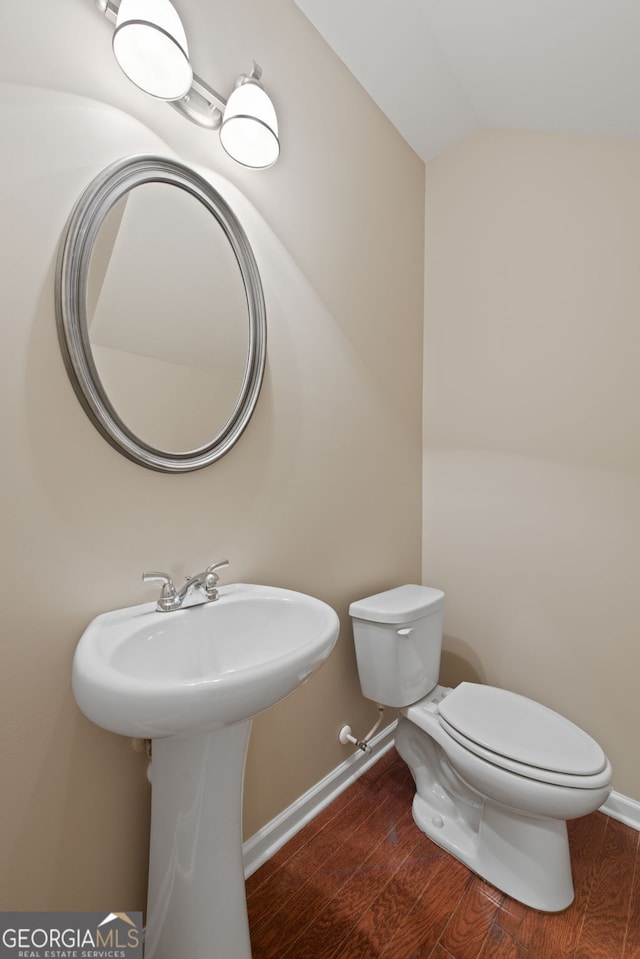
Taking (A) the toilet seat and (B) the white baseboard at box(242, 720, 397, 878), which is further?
(B) the white baseboard at box(242, 720, 397, 878)

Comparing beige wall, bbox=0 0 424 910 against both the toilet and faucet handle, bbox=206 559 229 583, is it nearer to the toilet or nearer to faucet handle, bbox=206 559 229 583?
faucet handle, bbox=206 559 229 583

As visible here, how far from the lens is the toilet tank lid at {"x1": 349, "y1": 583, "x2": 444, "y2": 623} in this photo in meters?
1.43

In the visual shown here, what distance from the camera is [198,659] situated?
974 mm

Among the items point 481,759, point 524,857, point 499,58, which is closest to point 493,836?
point 524,857

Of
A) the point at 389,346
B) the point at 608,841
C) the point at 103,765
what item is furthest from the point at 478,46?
the point at 608,841

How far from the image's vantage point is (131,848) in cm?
98

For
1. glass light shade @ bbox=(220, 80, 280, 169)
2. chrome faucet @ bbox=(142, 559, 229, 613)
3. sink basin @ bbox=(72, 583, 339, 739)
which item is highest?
glass light shade @ bbox=(220, 80, 280, 169)

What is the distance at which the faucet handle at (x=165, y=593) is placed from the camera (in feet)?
3.14

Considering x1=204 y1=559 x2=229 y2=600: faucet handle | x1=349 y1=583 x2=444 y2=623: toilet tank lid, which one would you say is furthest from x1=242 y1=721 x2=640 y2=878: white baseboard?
x1=204 y1=559 x2=229 y2=600: faucet handle

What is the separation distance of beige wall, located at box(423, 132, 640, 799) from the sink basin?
107cm

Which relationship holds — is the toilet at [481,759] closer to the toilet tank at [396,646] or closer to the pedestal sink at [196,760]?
the toilet tank at [396,646]

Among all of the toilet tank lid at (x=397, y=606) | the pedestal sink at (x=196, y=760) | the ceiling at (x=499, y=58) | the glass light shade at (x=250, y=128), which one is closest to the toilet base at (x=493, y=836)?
the toilet tank lid at (x=397, y=606)

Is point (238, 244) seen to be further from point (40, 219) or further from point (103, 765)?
point (103, 765)

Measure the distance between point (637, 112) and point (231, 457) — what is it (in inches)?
64.6
